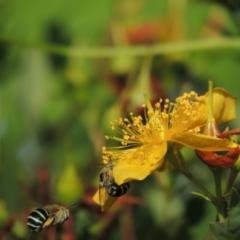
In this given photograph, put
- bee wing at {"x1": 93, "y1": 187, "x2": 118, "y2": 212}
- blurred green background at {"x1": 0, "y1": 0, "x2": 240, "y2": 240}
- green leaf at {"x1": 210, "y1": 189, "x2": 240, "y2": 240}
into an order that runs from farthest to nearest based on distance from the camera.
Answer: blurred green background at {"x1": 0, "y1": 0, "x2": 240, "y2": 240}, bee wing at {"x1": 93, "y1": 187, "x2": 118, "y2": 212}, green leaf at {"x1": 210, "y1": 189, "x2": 240, "y2": 240}

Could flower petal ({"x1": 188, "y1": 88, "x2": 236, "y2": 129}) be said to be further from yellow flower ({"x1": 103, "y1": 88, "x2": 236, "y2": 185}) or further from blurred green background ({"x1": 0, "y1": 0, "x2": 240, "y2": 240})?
blurred green background ({"x1": 0, "y1": 0, "x2": 240, "y2": 240})

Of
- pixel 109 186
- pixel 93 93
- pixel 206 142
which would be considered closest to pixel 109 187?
pixel 109 186

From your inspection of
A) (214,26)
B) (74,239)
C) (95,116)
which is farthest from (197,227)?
(214,26)

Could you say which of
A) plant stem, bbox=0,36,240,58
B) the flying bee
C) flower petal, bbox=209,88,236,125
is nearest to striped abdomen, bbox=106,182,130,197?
the flying bee

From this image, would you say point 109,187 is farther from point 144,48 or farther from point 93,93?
point 93,93

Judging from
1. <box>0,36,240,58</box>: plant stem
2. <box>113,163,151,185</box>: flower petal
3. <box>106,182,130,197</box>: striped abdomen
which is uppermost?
<box>0,36,240,58</box>: plant stem

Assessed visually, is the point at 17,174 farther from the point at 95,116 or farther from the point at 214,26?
the point at 214,26
